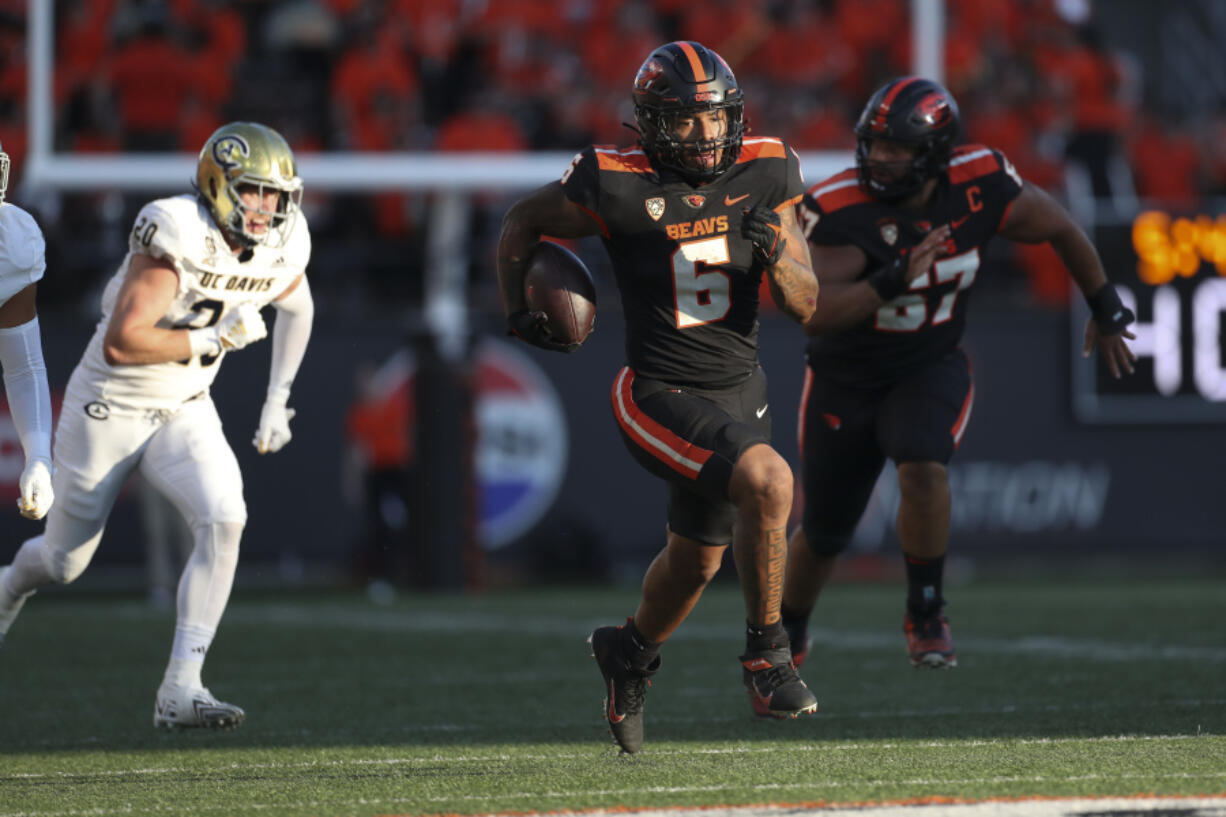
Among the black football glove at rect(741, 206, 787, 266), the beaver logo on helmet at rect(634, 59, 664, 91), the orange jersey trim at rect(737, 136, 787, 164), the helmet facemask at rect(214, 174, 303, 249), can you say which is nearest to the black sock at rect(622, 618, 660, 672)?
the black football glove at rect(741, 206, 787, 266)

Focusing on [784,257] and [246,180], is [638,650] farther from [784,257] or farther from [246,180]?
[246,180]

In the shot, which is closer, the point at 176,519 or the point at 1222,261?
the point at 176,519

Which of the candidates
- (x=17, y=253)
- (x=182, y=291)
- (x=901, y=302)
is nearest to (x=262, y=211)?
(x=182, y=291)

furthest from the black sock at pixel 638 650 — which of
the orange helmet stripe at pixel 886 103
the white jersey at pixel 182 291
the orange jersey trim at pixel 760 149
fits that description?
the orange helmet stripe at pixel 886 103

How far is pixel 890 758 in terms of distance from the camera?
4559mm

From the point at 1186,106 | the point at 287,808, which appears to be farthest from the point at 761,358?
the point at 287,808

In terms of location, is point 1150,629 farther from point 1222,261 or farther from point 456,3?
point 456,3

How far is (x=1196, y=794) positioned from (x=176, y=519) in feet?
26.0

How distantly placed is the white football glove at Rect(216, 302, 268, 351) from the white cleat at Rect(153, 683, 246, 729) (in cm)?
99

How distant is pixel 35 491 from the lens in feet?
15.9

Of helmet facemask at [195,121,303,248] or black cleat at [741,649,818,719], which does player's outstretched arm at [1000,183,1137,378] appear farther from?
helmet facemask at [195,121,303,248]

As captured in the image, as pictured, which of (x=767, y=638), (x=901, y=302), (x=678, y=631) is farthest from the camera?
(x=678, y=631)

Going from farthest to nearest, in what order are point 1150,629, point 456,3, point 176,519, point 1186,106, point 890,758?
point 1186,106 → point 456,3 → point 176,519 → point 1150,629 → point 890,758

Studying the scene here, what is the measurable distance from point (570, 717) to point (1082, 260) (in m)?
2.27
